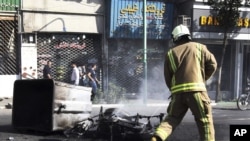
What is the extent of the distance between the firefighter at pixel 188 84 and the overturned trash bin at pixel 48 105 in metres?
2.28

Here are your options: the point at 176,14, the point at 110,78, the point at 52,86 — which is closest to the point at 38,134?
the point at 52,86

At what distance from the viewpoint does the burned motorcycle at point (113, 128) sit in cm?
686

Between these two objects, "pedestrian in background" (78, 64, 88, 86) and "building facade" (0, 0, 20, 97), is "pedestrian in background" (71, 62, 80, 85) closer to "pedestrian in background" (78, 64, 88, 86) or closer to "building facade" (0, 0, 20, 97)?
"pedestrian in background" (78, 64, 88, 86)

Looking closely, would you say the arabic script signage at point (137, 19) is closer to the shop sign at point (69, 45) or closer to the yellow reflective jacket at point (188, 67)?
Answer: the shop sign at point (69, 45)

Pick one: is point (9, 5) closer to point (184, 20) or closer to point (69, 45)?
point (69, 45)

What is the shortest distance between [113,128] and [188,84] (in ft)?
6.65

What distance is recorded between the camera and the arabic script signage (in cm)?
1733

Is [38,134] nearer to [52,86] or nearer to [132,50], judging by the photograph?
[52,86]

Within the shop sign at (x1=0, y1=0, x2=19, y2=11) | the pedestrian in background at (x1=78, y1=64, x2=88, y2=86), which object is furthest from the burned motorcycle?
the shop sign at (x1=0, y1=0, x2=19, y2=11)

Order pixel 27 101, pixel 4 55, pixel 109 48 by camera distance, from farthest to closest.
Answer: pixel 109 48 → pixel 4 55 → pixel 27 101

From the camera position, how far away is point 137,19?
57.9ft

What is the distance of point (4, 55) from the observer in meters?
16.3

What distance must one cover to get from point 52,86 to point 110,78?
35.4ft

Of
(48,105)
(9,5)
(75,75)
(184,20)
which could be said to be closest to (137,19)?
(184,20)
